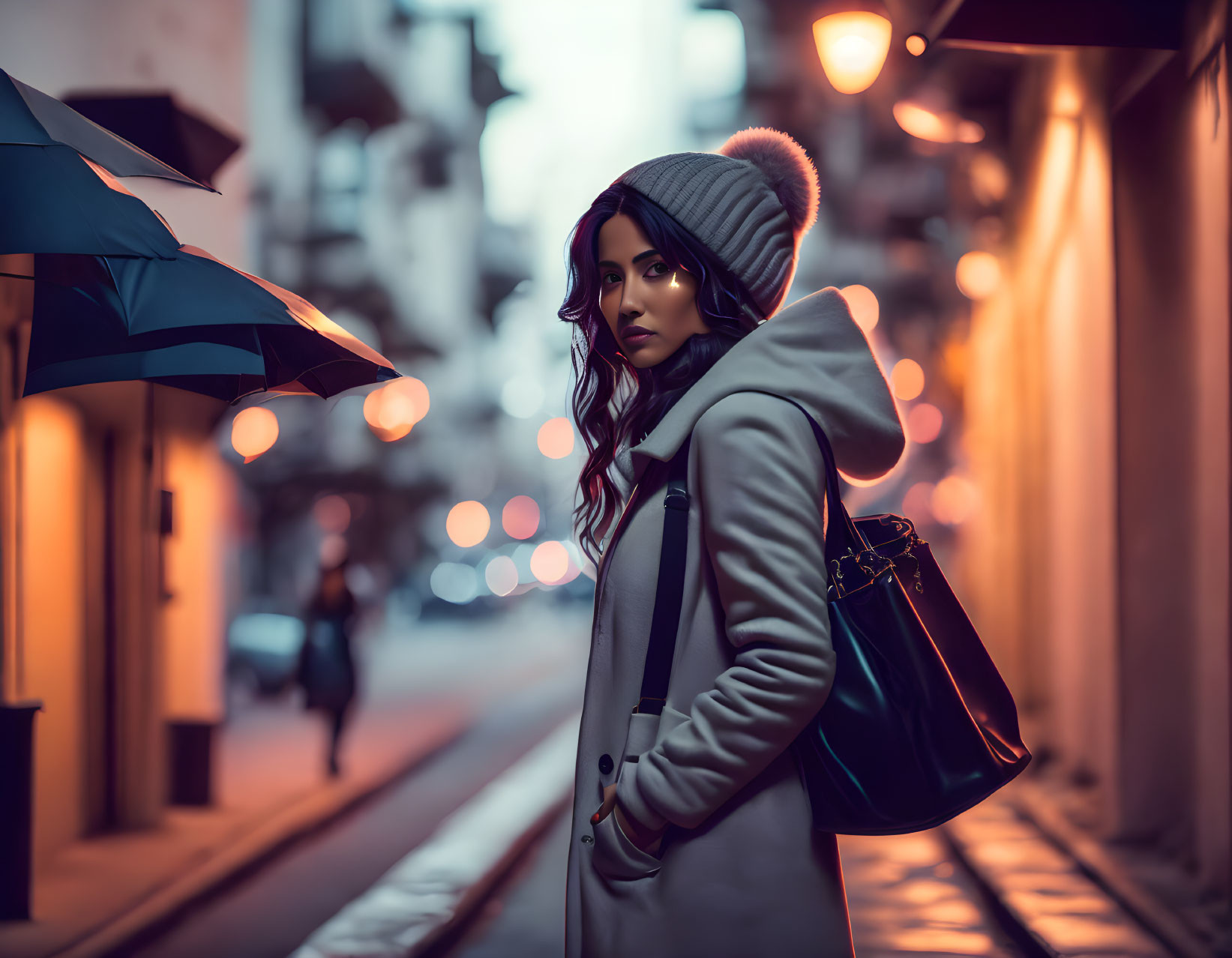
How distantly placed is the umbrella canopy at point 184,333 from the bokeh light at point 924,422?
63.3 ft

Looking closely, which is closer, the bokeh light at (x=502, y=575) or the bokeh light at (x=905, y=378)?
the bokeh light at (x=905, y=378)

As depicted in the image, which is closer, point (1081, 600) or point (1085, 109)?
point (1085, 109)

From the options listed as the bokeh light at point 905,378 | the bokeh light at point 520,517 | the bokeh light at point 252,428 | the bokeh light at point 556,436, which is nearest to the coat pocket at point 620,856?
the bokeh light at point 252,428

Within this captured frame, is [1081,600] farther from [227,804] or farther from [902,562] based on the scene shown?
[902,562]

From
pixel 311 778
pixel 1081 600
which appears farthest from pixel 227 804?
pixel 1081 600

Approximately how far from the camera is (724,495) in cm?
190

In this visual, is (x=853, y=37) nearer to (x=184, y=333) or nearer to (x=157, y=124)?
(x=157, y=124)

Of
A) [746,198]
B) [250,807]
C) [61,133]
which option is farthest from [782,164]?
A: [250,807]

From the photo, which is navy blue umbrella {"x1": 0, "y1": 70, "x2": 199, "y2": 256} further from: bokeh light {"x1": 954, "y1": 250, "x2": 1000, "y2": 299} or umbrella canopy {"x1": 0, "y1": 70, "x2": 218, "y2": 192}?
bokeh light {"x1": 954, "y1": 250, "x2": 1000, "y2": 299}

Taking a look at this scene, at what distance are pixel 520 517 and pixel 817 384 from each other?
69.4 metres

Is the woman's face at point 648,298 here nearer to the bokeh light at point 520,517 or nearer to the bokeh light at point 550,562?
the bokeh light at point 520,517

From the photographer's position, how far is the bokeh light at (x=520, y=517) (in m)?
69.9

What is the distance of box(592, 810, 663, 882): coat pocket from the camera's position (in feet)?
6.35

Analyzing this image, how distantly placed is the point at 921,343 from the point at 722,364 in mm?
25840
